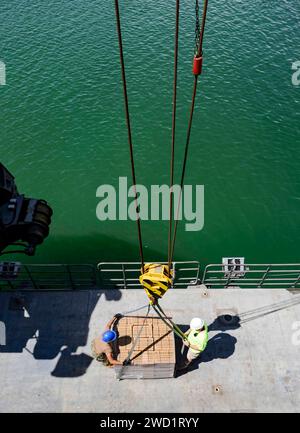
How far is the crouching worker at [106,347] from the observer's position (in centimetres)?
1116

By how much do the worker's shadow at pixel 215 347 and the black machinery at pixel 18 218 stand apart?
648cm

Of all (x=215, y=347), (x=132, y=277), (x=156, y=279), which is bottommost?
(x=215, y=347)

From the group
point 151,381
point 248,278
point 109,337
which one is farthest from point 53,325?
point 248,278

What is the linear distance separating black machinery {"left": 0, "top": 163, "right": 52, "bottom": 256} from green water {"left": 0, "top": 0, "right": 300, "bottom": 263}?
744cm

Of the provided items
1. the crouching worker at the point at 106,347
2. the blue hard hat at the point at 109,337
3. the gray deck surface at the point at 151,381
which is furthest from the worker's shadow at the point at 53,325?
the blue hard hat at the point at 109,337

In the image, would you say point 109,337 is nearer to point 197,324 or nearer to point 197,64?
point 197,324

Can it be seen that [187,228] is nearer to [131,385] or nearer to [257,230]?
[257,230]

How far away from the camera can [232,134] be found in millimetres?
27844

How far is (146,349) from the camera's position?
11.5 meters

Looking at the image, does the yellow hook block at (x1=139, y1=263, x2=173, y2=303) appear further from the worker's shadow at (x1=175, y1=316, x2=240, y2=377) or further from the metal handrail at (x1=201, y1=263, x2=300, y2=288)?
the metal handrail at (x1=201, y1=263, x2=300, y2=288)

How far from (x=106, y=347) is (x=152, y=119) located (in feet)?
71.7

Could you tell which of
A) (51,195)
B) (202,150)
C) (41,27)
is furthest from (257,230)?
(41,27)

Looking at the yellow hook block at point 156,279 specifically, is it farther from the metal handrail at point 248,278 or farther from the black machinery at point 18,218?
the black machinery at point 18,218

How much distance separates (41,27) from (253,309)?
39916 millimetres
